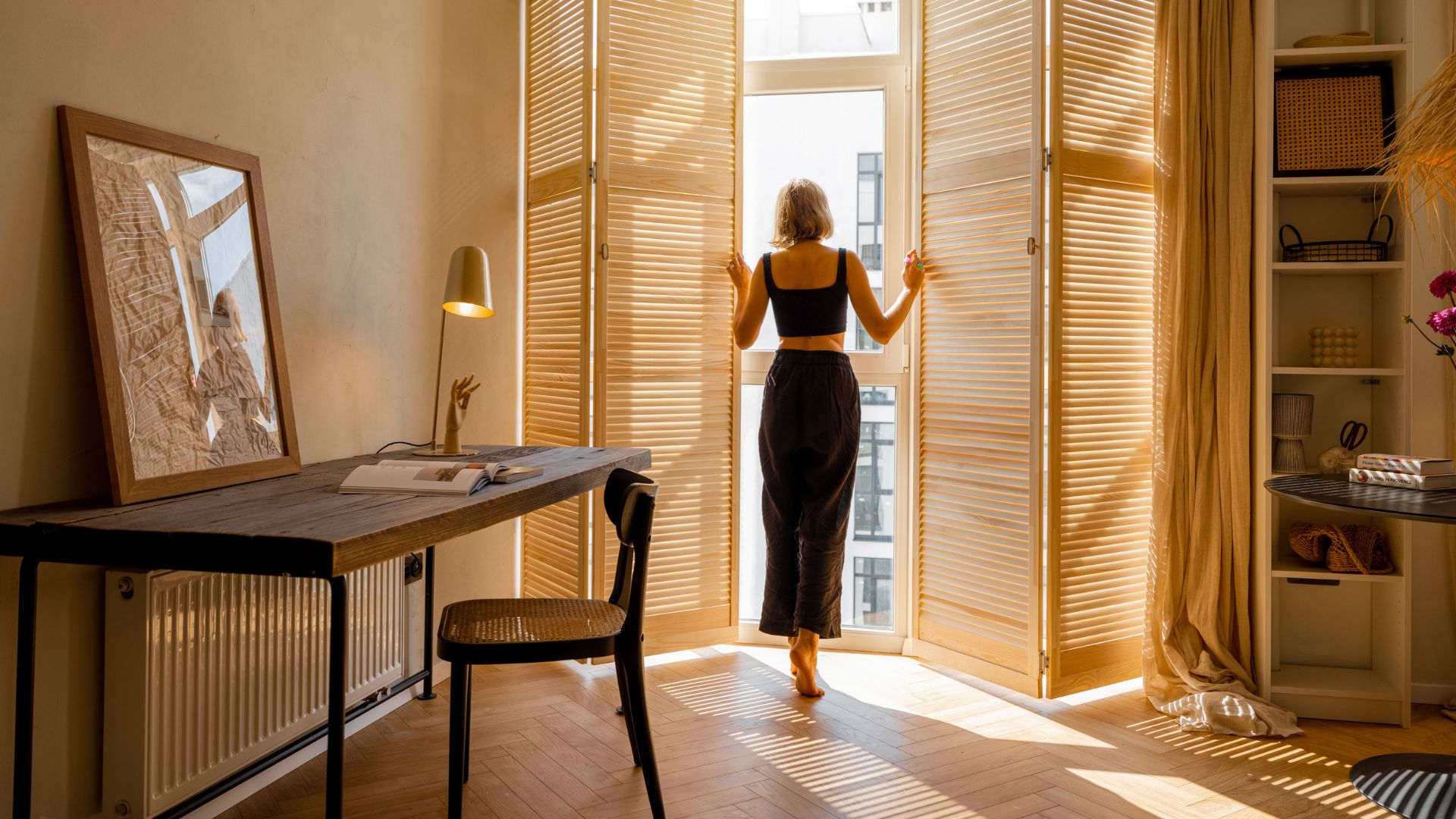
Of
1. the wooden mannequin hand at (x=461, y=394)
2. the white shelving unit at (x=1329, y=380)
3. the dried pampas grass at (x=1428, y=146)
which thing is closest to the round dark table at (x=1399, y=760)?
the white shelving unit at (x=1329, y=380)

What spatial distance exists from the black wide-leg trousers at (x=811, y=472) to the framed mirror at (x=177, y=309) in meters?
1.44

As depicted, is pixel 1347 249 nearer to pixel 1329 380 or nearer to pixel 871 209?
pixel 1329 380

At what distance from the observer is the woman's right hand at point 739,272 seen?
318cm

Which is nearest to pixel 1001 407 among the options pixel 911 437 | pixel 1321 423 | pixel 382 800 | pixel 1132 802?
pixel 911 437

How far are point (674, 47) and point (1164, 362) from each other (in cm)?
202

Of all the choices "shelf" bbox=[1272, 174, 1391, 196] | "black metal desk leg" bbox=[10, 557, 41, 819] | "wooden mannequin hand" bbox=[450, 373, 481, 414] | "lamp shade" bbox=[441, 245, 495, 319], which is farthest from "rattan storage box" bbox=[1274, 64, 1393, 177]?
"black metal desk leg" bbox=[10, 557, 41, 819]

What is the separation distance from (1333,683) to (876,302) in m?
1.83

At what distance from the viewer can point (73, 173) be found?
1.71 meters

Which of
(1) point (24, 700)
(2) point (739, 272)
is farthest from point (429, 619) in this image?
(2) point (739, 272)

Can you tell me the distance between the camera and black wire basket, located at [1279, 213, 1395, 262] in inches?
106

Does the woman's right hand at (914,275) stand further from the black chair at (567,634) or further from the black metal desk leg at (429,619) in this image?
the black metal desk leg at (429,619)

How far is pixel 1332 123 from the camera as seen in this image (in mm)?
2732

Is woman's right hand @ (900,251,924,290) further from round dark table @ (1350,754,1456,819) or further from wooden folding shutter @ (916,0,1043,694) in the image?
round dark table @ (1350,754,1456,819)

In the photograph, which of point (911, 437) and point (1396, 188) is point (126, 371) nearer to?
point (911, 437)
